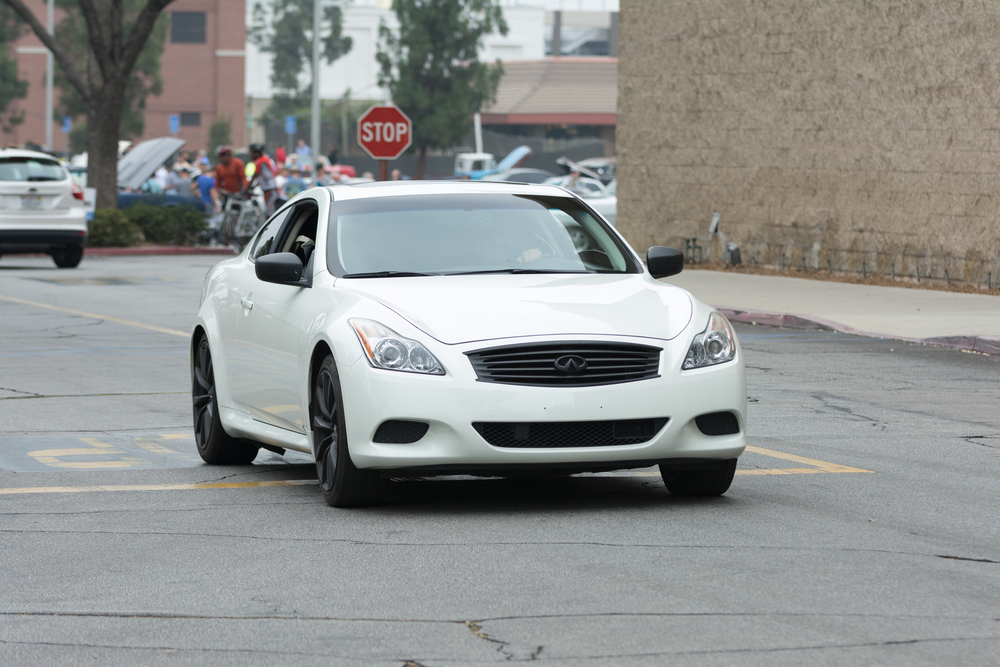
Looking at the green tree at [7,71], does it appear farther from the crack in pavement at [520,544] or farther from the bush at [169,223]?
the crack in pavement at [520,544]

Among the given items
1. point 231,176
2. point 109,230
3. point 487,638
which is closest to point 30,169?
point 231,176

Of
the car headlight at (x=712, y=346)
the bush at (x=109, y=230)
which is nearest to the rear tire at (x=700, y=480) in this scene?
the car headlight at (x=712, y=346)

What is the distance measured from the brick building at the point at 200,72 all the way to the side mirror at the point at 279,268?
273 feet

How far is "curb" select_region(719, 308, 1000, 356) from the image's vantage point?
1452cm

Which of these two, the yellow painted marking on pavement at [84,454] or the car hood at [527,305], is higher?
the car hood at [527,305]

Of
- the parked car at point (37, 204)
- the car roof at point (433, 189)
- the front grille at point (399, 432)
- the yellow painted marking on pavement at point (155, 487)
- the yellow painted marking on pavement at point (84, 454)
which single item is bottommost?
the parked car at point (37, 204)

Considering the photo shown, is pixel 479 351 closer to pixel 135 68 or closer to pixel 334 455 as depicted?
pixel 334 455

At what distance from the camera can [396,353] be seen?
22.8 ft

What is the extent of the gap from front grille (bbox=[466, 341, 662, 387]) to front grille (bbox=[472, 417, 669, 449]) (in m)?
0.19

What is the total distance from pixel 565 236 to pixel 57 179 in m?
18.8

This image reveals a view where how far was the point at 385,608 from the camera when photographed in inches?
212

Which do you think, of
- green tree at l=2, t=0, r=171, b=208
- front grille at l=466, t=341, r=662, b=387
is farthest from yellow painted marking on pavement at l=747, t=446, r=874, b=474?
green tree at l=2, t=0, r=171, b=208

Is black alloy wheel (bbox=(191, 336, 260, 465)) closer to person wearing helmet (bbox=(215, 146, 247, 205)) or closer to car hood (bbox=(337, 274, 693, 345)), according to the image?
car hood (bbox=(337, 274, 693, 345))

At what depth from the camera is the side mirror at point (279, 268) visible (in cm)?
781
